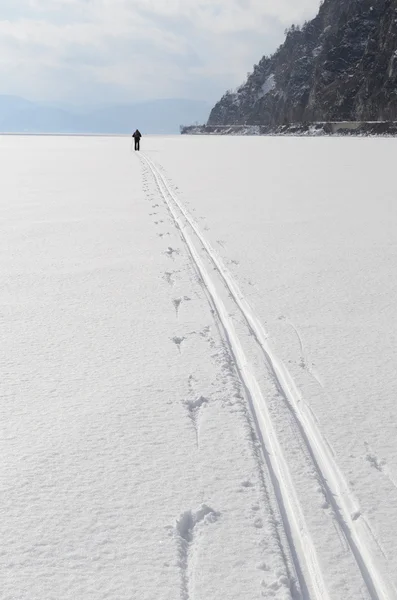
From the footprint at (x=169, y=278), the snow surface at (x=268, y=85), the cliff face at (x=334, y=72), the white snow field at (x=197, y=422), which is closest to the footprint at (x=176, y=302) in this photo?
the white snow field at (x=197, y=422)

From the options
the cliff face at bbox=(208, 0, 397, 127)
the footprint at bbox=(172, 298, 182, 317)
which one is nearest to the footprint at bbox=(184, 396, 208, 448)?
the footprint at bbox=(172, 298, 182, 317)

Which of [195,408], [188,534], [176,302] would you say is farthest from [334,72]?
[188,534]

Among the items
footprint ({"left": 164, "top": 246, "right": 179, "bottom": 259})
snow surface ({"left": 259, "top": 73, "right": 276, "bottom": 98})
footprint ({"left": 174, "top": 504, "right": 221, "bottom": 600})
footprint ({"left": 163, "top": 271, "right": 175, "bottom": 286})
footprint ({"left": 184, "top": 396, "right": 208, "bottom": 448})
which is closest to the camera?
footprint ({"left": 174, "top": 504, "right": 221, "bottom": 600})

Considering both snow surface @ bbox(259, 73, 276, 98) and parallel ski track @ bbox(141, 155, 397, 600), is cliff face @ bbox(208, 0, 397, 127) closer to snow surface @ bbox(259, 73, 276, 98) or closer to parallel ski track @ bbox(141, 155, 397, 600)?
snow surface @ bbox(259, 73, 276, 98)

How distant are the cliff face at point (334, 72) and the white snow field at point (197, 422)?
66.8 metres

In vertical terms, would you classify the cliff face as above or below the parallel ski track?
above

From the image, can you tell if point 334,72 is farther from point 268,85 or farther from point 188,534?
point 188,534

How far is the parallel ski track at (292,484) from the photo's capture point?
87.0 inches

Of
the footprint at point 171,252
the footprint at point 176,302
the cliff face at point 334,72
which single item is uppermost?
the cliff face at point 334,72

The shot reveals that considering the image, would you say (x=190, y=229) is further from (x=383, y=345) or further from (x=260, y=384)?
(x=260, y=384)

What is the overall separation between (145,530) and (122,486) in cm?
33

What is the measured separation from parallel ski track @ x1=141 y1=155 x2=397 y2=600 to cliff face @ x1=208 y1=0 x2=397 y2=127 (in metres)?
68.9

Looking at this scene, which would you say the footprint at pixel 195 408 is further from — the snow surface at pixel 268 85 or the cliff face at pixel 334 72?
the snow surface at pixel 268 85

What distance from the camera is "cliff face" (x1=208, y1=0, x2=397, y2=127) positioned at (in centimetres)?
7079
